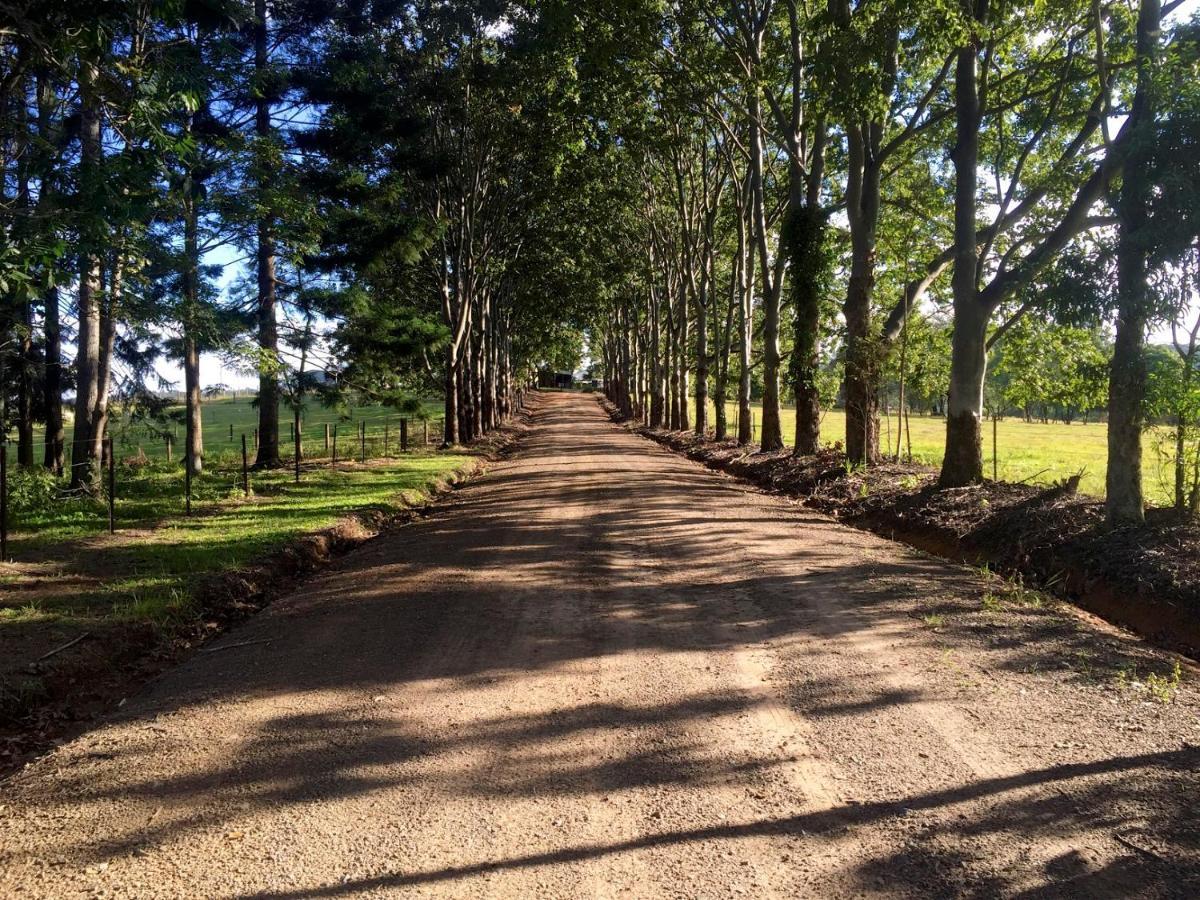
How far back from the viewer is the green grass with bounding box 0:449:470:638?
759 centimetres

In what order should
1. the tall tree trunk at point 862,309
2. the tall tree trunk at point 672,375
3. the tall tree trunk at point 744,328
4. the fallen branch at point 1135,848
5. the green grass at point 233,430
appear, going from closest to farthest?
the fallen branch at point 1135,848 → the tall tree trunk at point 862,309 → the green grass at point 233,430 → the tall tree trunk at point 744,328 → the tall tree trunk at point 672,375

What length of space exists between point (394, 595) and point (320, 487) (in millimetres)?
9435

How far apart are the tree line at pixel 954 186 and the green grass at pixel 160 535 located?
31.9ft

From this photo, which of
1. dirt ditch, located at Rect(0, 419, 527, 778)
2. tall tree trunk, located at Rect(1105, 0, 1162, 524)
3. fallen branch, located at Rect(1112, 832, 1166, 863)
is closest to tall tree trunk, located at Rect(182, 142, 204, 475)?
dirt ditch, located at Rect(0, 419, 527, 778)

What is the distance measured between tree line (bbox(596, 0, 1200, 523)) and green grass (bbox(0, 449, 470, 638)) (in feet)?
31.9

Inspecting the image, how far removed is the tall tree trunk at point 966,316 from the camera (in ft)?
39.2

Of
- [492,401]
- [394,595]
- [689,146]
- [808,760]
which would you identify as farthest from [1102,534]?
[492,401]

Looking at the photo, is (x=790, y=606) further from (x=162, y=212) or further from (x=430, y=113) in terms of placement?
(x=430, y=113)

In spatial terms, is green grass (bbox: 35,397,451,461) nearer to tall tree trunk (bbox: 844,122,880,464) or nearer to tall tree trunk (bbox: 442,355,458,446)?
tall tree trunk (bbox: 442,355,458,446)

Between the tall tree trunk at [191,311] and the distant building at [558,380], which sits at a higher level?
the distant building at [558,380]

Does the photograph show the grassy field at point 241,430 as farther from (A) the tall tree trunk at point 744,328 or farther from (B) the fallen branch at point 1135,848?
(B) the fallen branch at point 1135,848

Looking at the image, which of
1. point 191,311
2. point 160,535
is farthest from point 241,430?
point 160,535

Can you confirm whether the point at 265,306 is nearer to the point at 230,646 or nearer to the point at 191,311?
the point at 191,311

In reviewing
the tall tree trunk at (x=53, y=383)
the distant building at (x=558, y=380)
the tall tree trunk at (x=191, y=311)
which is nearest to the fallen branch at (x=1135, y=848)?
the tall tree trunk at (x=191, y=311)
